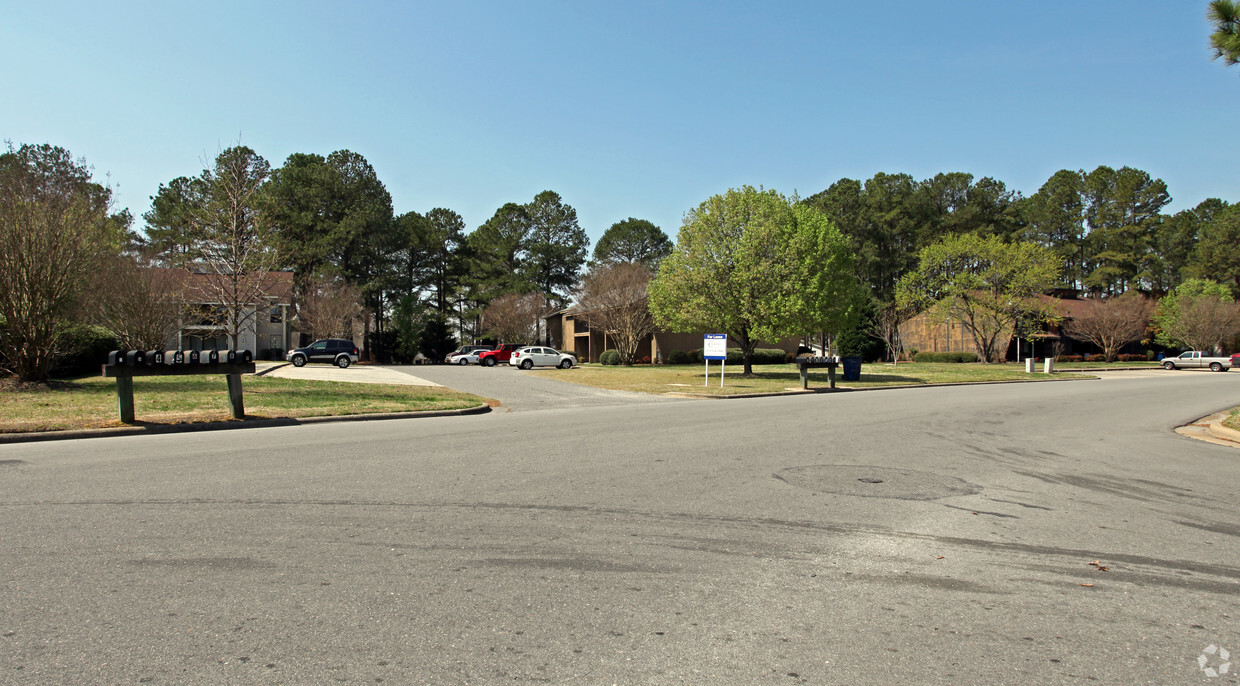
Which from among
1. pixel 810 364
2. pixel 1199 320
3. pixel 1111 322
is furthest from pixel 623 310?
pixel 1199 320

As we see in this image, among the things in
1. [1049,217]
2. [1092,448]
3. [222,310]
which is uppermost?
[1049,217]

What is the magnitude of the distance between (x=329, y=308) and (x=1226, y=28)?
52918mm

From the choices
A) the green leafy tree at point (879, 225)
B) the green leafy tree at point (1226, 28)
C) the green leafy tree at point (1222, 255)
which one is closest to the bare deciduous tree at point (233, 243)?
the green leafy tree at point (1226, 28)

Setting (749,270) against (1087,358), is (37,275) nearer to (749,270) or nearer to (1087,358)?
(749,270)

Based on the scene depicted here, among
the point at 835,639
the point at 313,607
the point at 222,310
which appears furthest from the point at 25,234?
the point at 835,639

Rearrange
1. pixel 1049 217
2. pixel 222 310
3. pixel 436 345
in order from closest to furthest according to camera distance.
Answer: pixel 222 310 → pixel 436 345 → pixel 1049 217

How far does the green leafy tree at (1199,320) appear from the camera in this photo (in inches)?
2094

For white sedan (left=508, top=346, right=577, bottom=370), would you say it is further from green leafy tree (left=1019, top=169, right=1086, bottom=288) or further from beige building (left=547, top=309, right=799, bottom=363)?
green leafy tree (left=1019, top=169, right=1086, bottom=288)

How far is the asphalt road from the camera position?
3.20 meters

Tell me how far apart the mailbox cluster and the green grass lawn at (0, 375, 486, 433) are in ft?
3.33

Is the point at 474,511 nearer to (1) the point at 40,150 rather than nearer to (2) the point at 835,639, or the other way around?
(2) the point at 835,639

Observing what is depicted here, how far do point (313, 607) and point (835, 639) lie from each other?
2751 mm

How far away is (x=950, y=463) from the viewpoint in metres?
8.82

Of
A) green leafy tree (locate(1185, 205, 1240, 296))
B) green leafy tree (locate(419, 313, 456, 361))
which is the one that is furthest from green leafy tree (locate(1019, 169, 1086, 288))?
green leafy tree (locate(419, 313, 456, 361))
